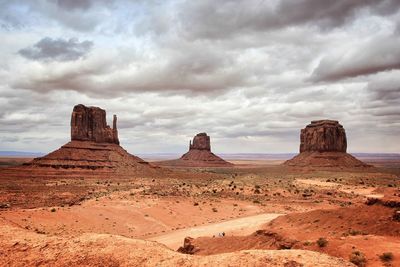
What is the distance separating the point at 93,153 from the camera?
9638 cm

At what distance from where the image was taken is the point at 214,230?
29438mm

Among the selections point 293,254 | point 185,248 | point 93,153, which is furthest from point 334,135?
point 293,254

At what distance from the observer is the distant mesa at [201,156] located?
17375 centimetres

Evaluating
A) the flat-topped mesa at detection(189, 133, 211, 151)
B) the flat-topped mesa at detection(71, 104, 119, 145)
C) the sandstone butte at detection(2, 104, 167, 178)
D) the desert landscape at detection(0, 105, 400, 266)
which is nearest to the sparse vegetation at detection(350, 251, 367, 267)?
the desert landscape at detection(0, 105, 400, 266)

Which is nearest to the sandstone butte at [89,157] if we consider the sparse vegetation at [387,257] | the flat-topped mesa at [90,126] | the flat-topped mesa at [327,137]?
the flat-topped mesa at [90,126]

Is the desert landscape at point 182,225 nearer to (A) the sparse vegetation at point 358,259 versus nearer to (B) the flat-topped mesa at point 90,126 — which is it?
(A) the sparse vegetation at point 358,259

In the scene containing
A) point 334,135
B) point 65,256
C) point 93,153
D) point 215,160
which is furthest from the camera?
point 215,160

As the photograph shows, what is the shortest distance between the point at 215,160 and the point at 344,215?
15462 cm

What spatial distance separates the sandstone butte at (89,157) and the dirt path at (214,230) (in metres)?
56.1

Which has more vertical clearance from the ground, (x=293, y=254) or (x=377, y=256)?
(x=293, y=254)

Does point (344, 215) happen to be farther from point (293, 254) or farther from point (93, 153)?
point (93, 153)

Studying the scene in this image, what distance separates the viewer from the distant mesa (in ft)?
570

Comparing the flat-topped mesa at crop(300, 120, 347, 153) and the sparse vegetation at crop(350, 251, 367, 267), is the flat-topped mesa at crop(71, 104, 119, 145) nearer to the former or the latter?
the flat-topped mesa at crop(300, 120, 347, 153)

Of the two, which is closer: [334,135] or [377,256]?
[377,256]
